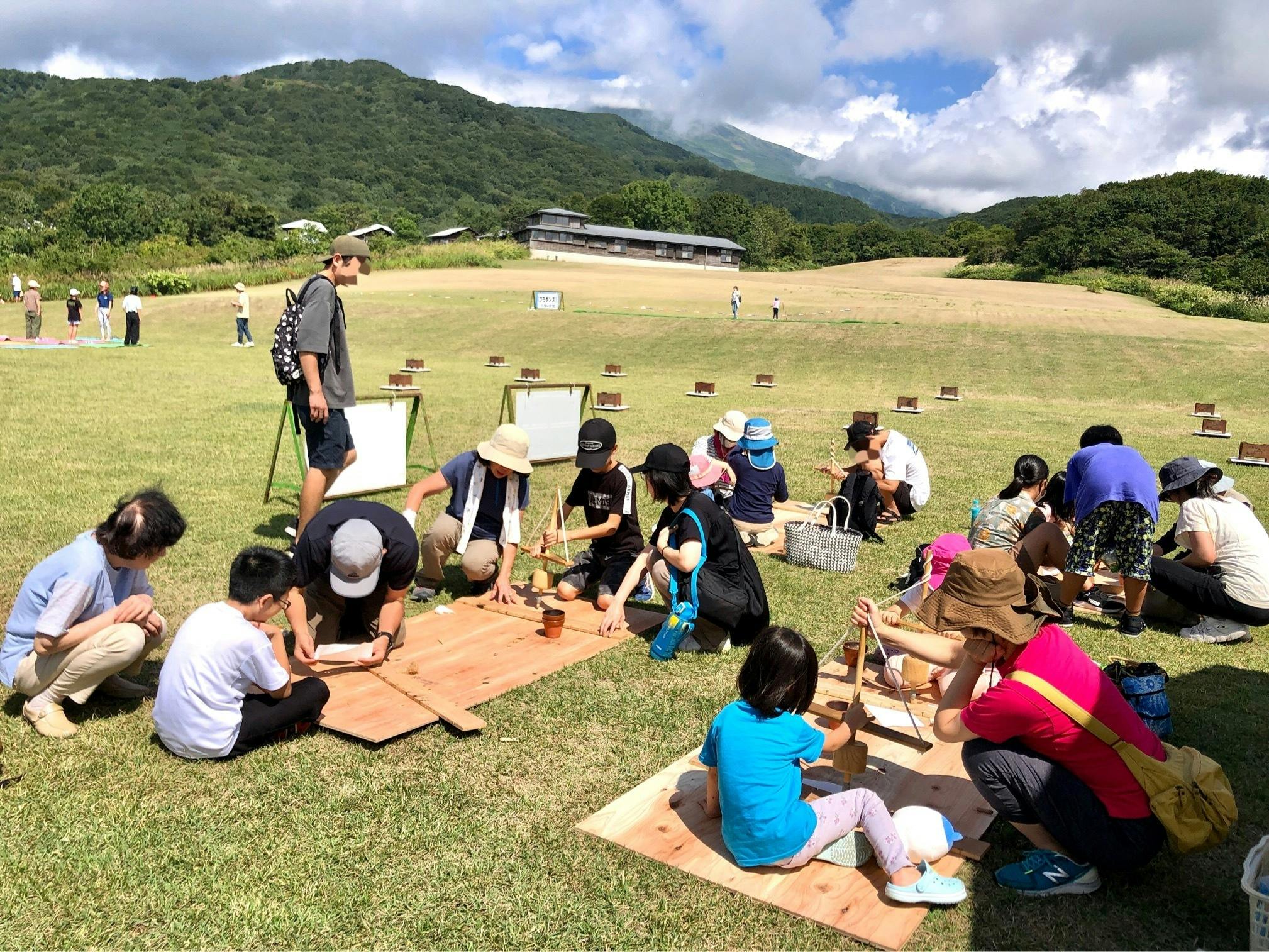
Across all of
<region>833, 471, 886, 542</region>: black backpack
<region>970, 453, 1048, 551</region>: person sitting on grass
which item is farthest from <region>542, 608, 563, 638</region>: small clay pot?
<region>833, 471, 886, 542</region>: black backpack

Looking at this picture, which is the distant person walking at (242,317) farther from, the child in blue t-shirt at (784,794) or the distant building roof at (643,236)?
the distant building roof at (643,236)

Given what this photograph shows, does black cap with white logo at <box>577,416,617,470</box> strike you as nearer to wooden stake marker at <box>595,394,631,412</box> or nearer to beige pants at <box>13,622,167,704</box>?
beige pants at <box>13,622,167,704</box>

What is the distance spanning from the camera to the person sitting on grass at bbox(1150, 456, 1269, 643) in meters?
6.68

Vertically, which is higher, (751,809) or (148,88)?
(148,88)

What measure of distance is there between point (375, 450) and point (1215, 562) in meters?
7.92

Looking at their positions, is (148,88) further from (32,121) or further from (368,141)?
(368,141)

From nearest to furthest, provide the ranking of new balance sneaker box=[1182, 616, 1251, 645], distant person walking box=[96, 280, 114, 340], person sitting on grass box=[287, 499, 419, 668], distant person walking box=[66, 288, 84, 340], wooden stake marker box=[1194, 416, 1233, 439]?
1. person sitting on grass box=[287, 499, 419, 668]
2. new balance sneaker box=[1182, 616, 1251, 645]
3. wooden stake marker box=[1194, 416, 1233, 439]
4. distant person walking box=[66, 288, 84, 340]
5. distant person walking box=[96, 280, 114, 340]

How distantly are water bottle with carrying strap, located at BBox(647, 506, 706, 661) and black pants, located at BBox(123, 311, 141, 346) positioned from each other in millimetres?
28315

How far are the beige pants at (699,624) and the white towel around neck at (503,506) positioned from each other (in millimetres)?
1264

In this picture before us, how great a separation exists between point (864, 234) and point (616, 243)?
40.3 metres

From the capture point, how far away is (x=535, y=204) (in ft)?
462

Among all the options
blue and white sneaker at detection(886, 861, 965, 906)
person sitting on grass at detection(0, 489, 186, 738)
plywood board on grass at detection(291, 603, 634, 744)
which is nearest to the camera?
blue and white sneaker at detection(886, 861, 965, 906)

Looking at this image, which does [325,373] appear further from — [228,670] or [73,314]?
[73,314]

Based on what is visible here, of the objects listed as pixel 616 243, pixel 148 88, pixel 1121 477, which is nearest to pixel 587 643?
pixel 1121 477
